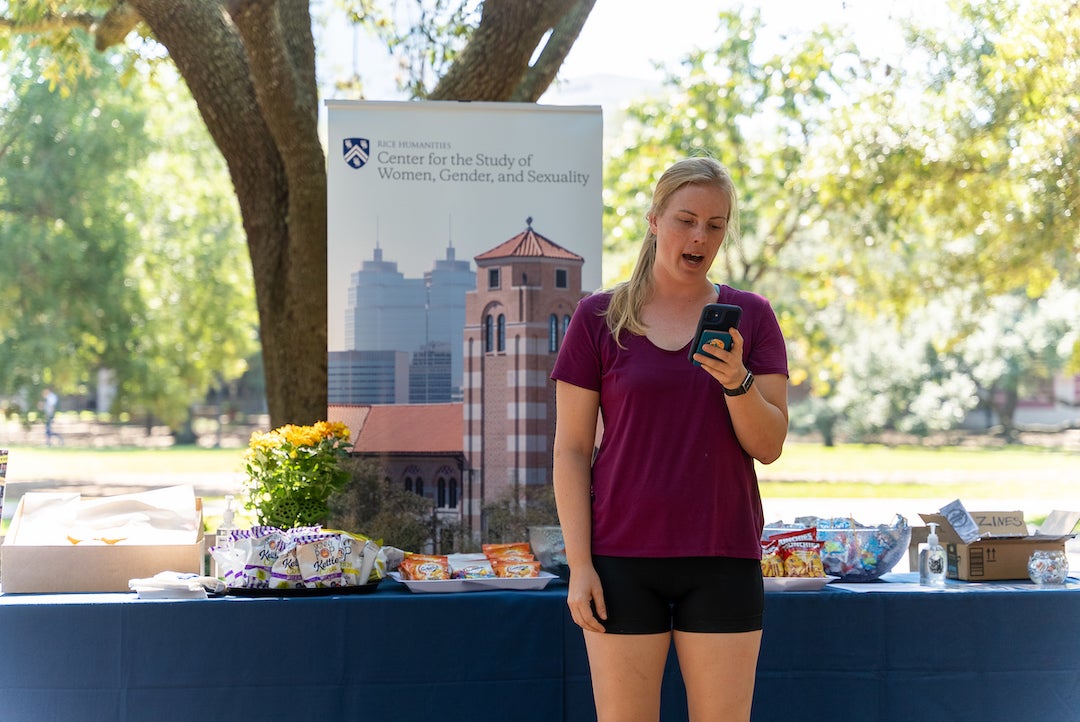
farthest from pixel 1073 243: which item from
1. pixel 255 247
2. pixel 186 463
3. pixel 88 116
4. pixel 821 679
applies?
pixel 186 463

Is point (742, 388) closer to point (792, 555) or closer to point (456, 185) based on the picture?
point (792, 555)

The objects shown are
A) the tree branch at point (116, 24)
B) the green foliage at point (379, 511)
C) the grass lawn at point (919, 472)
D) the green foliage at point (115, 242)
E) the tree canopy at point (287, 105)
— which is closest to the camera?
the green foliage at point (379, 511)

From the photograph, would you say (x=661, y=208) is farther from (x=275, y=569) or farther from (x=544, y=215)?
(x=544, y=215)

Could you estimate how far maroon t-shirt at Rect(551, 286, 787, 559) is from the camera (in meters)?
1.95

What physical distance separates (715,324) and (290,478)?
174 centimetres

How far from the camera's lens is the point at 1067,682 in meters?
3.03

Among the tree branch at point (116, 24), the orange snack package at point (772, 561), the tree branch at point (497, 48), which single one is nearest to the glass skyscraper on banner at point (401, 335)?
the orange snack package at point (772, 561)

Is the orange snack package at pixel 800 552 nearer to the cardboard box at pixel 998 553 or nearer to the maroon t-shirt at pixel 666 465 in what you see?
the cardboard box at pixel 998 553

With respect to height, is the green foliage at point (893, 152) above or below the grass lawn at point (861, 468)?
above

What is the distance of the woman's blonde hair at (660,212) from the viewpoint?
2016mm

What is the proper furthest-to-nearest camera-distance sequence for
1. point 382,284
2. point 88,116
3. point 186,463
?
1. point 186,463
2. point 88,116
3. point 382,284

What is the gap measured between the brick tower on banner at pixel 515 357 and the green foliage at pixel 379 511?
7.1 inches

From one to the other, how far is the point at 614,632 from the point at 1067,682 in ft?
5.75

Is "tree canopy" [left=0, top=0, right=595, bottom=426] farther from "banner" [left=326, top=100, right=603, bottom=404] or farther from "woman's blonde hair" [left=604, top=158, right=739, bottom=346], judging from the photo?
"woman's blonde hair" [left=604, top=158, right=739, bottom=346]
